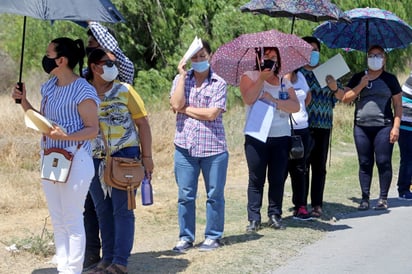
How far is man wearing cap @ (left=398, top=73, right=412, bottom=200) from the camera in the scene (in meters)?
11.5

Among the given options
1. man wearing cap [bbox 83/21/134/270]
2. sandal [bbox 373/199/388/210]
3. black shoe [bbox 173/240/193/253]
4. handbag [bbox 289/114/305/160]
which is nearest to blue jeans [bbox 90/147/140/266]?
man wearing cap [bbox 83/21/134/270]

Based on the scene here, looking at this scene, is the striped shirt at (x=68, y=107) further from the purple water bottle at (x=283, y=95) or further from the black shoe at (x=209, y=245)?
the purple water bottle at (x=283, y=95)

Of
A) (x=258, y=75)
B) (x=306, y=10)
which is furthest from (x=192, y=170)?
(x=306, y=10)

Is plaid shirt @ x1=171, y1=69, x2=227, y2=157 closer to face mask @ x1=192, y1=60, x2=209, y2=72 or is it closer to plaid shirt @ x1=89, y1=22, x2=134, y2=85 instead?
face mask @ x1=192, y1=60, x2=209, y2=72

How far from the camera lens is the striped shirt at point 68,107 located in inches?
243

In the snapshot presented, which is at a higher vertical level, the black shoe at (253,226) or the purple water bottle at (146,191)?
the purple water bottle at (146,191)

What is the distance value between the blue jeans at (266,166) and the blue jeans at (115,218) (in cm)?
196

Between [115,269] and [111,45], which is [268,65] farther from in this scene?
[115,269]

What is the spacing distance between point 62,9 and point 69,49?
48cm

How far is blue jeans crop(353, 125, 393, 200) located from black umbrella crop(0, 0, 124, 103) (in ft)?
16.6

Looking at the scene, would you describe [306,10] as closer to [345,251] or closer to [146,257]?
[345,251]

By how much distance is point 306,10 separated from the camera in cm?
896

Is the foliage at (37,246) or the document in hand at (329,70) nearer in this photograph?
the foliage at (37,246)

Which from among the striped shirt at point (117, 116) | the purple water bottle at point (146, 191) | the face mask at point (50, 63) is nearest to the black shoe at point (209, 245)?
the purple water bottle at point (146, 191)
